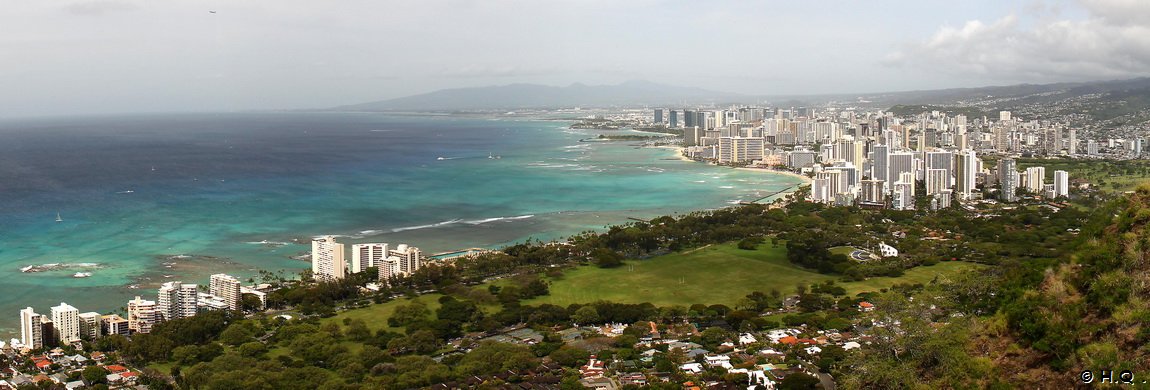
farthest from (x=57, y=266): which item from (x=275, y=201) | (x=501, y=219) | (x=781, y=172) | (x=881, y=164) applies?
(x=781, y=172)

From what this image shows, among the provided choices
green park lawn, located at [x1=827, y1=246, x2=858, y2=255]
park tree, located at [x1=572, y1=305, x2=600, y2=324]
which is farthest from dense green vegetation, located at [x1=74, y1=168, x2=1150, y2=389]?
green park lawn, located at [x1=827, y1=246, x2=858, y2=255]

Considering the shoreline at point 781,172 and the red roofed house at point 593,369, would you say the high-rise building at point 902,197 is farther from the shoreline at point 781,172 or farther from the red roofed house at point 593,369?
the red roofed house at point 593,369

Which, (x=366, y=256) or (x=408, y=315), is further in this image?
(x=366, y=256)

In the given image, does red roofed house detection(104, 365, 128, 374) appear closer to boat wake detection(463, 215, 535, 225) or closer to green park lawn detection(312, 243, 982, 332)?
green park lawn detection(312, 243, 982, 332)

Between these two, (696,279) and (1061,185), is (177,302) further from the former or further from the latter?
(1061,185)

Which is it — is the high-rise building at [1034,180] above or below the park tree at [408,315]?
above

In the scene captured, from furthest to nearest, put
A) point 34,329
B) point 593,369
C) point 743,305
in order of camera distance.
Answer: point 743,305, point 34,329, point 593,369

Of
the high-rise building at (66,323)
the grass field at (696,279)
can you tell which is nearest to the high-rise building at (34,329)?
the high-rise building at (66,323)

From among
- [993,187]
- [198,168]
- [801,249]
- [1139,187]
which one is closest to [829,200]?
[993,187]
